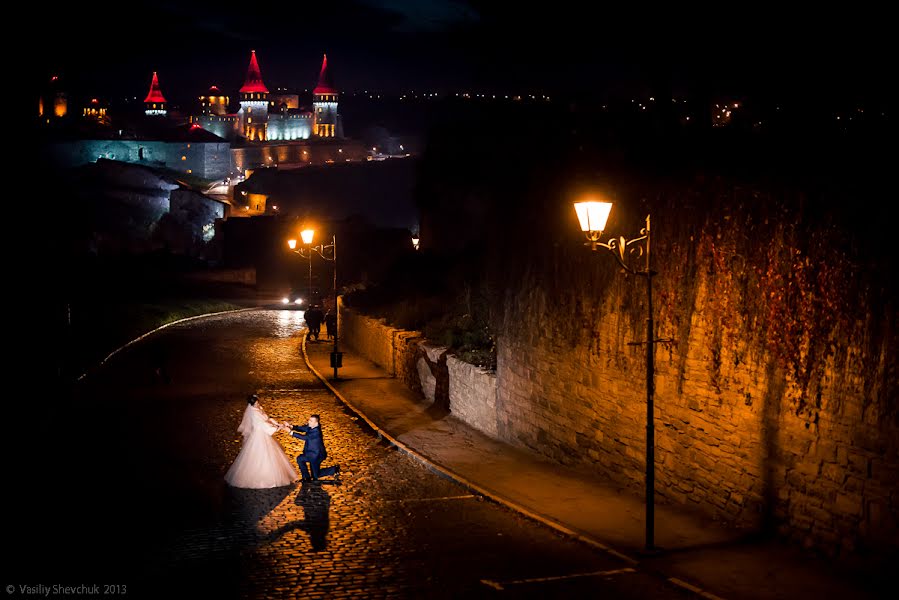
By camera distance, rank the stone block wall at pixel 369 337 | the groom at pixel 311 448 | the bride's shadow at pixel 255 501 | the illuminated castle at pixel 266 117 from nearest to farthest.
Result: the bride's shadow at pixel 255 501 < the groom at pixel 311 448 < the stone block wall at pixel 369 337 < the illuminated castle at pixel 266 117

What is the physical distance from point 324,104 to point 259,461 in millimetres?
132714

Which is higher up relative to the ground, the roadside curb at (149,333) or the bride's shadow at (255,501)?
the roadside curb at (149,333)

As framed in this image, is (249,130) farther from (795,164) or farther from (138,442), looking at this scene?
(795,164)

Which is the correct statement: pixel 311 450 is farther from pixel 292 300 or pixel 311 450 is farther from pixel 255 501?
pixel 292 300

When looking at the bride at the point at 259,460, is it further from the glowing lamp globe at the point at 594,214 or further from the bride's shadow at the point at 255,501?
the glowing lamp globe at the point at 594,214

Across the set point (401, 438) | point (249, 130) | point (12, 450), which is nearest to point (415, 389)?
point (401, 438)

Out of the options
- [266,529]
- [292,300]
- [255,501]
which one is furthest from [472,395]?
[292,300]

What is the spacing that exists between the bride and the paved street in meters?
0.22

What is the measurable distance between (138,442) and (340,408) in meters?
4.80

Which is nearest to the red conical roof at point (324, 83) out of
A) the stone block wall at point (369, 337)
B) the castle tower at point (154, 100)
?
the castle tower at point (154, 100)

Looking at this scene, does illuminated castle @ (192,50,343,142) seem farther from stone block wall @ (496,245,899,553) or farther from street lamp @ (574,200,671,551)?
street lamp @ (574,200,671,551)

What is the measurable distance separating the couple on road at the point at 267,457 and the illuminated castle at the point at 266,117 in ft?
401

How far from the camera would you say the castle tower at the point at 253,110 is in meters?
133

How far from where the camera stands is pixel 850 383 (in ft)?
29.7
